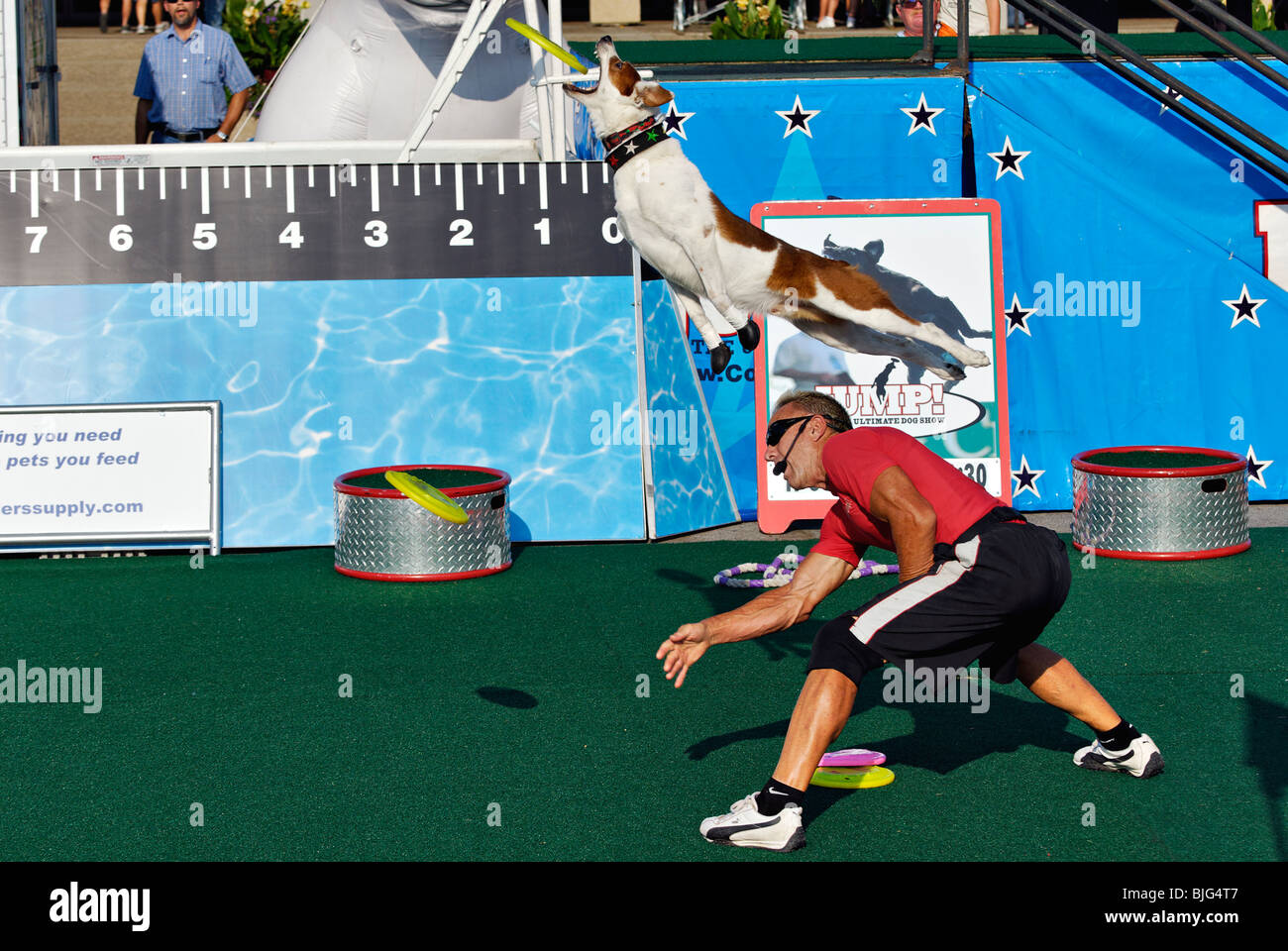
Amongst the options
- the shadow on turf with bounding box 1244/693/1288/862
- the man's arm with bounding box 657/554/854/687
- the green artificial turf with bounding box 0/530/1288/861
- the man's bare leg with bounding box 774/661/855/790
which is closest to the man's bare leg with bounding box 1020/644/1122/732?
the green artificial turf with bounding box 0/530/1288/861

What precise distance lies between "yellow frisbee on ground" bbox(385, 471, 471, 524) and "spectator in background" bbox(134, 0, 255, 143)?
4.71 m

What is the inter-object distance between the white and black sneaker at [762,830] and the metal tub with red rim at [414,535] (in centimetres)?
345

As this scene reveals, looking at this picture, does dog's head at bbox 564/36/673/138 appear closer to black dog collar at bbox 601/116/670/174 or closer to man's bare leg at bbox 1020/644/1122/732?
black dog collar at bbox 601/116/670/174

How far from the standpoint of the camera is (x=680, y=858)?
15.1ft

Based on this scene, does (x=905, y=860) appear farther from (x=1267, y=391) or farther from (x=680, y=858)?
(x=1267, y=391)

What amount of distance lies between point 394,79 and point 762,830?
7.55 meters

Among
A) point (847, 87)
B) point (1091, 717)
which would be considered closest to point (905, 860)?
point (1091, 717)

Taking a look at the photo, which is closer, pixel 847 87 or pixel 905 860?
pixel 905 860

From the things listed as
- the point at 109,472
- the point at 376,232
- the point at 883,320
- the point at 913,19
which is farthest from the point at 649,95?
the point at 913,19

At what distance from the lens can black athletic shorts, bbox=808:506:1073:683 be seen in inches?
188
